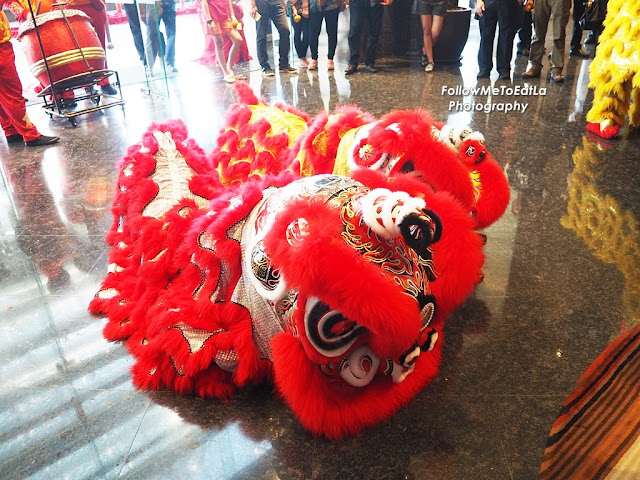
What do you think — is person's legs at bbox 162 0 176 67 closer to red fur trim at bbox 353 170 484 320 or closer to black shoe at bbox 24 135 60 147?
black shoe at bbox 24 135 60 147

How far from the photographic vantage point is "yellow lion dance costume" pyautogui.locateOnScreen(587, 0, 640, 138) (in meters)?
3.39

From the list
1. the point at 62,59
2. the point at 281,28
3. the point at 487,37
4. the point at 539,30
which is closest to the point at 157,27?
the point at 281,28

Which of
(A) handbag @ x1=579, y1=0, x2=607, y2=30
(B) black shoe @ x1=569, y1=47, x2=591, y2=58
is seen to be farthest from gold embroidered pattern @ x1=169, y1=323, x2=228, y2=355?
(B) black shoe @ x1=569, y1=47, x2=591, y2=58

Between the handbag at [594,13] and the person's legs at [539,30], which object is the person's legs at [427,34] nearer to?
the person's legs at [539,30]

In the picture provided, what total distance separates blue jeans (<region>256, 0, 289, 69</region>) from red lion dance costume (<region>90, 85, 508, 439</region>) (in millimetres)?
3868

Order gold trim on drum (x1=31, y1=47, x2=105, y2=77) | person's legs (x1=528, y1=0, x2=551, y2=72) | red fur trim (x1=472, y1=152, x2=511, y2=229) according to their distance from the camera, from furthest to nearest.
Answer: person's legs (x1=528, y1=0, x2=551, y2=72) → gold trim on drum (x1=31, y1=47, x2=105, y2=77) → red fur trim (x1=472, y1=152, x2=511, y2=229)

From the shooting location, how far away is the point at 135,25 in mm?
A: 5324

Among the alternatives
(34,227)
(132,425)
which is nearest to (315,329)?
(132,425)

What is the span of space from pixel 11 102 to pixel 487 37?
4.09 metres

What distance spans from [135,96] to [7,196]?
231 centimetres

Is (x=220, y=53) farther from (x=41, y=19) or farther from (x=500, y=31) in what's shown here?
(x=500, y=31)

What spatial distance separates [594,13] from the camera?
5410 mm

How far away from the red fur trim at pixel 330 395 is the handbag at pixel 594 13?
504 centimetres

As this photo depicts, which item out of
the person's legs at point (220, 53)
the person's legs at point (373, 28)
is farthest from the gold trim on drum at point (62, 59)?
the person's legs at point (373, 28)
